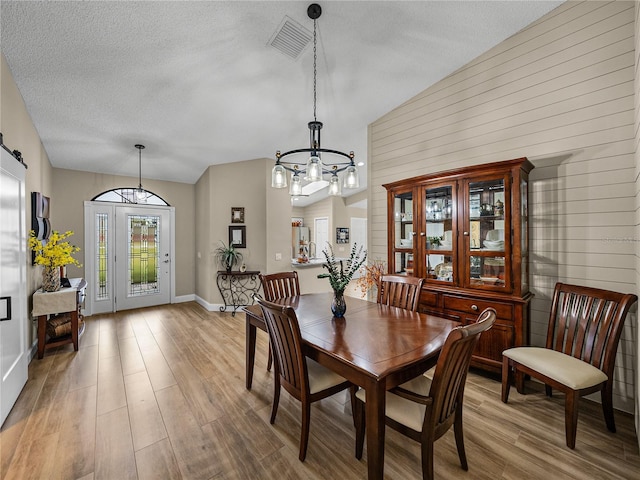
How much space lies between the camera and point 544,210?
2.59m

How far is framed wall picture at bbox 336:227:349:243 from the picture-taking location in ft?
29.7

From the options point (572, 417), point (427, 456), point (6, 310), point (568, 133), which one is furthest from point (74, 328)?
point (568, 133)

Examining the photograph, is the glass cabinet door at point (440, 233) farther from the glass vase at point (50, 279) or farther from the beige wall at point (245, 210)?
the glass vase at point (50, 279)

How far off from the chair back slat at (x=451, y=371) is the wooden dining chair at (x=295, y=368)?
634mm

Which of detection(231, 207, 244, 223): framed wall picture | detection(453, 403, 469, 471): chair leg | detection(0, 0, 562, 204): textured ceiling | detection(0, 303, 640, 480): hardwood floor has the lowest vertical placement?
detection(0, 303, 640, 480): hardwood floor

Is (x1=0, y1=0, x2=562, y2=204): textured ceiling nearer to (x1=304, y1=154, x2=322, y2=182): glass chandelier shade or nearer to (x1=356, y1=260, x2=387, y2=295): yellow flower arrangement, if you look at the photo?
(x1=304, y1=154, x2=322, y2=182): glass chandelier shade

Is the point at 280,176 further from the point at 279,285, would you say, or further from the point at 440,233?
the point at 440,233

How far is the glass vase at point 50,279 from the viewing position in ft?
10.4

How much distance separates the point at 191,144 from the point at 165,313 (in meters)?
3.01

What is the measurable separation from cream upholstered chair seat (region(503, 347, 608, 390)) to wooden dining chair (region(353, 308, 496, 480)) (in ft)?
2.75

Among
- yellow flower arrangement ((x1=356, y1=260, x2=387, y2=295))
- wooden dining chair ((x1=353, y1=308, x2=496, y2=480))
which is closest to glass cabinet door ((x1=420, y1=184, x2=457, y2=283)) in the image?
yellow flower arrangement ((x1=356, y1=260, x2=387, y2=295))

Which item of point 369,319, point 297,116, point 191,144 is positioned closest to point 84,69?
point 191,144

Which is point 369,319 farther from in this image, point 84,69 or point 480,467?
point 84,69

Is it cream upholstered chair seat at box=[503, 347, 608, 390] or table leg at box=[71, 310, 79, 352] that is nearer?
cream upholstered chair seat at box=[503, 347, 608, 390]
